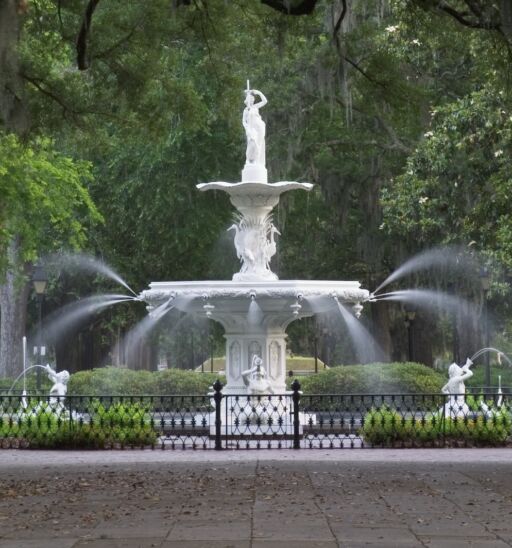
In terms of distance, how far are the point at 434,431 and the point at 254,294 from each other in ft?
14.1

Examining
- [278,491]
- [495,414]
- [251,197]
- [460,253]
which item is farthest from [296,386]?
[460,253]

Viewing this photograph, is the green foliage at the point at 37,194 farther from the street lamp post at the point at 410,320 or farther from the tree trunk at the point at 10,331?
the street lamp post at the point at 410,320

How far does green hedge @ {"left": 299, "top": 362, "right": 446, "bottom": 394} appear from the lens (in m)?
29.3

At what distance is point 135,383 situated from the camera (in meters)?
30.7

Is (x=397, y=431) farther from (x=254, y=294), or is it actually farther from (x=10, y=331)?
(x=10, y=331)

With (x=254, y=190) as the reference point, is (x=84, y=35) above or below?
above

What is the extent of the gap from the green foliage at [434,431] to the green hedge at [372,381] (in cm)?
818

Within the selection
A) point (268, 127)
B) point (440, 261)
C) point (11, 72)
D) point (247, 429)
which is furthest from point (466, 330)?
point (11, 72)

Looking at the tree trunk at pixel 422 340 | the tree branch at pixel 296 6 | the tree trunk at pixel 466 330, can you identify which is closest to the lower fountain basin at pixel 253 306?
the tree branch at pixel 296 6

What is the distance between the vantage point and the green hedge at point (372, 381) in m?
29.3

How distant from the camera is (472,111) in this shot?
85.8 ft

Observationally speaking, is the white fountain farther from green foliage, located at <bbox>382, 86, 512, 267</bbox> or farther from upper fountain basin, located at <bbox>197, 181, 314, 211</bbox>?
green foliage, located at <bbox>382, 86, 512, 267</bbox>

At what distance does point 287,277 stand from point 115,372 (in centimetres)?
1276

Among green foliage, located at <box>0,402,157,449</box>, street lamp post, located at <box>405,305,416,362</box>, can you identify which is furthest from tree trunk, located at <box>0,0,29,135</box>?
street lamp post, located at <box>405,305,416,362</box>
